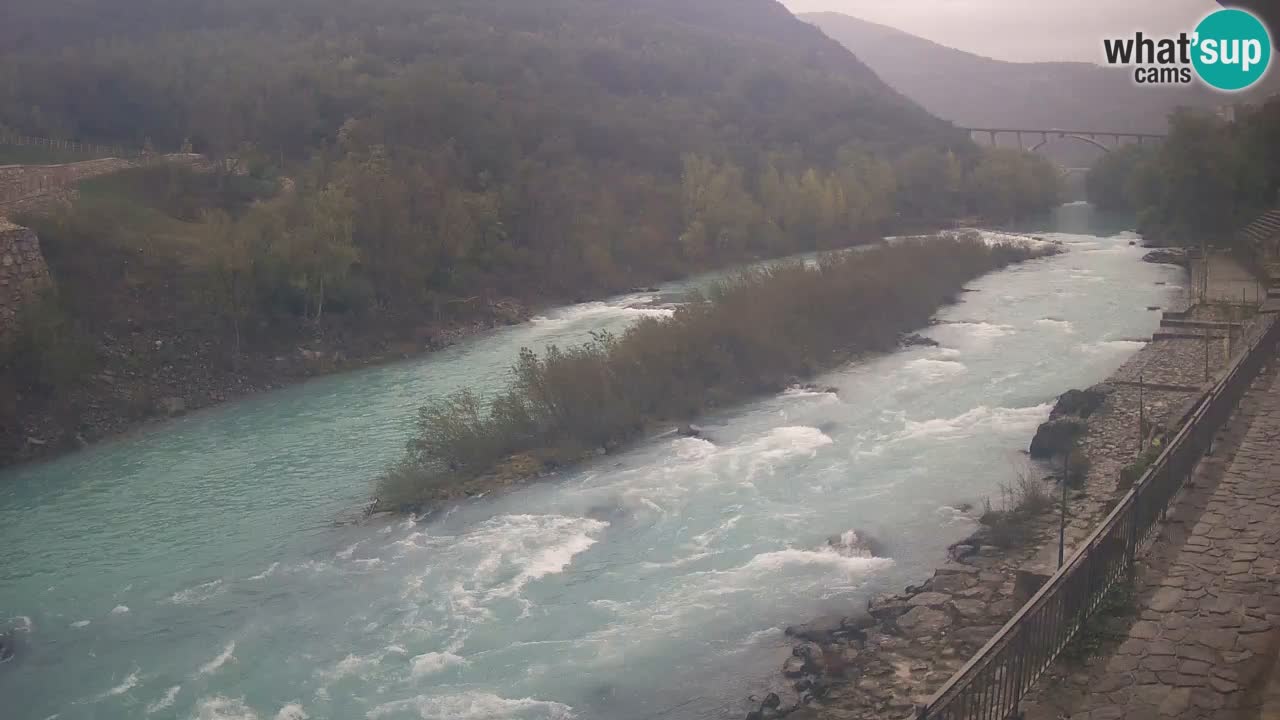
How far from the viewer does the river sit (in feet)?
36.4

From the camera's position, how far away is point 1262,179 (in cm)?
3997

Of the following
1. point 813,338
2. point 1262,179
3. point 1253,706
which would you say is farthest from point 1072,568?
point 1262,179

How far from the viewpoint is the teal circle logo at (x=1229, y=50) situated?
916 cm

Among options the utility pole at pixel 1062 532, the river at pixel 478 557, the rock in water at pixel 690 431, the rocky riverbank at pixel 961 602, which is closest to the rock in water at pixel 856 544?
the river at pixel 478 557

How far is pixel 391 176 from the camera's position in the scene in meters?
37.1

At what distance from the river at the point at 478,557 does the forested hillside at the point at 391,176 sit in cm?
546

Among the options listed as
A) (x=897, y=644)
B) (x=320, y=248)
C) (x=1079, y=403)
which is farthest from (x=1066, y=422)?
(x=320, y=248)

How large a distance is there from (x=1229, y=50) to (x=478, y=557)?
11.2 meters

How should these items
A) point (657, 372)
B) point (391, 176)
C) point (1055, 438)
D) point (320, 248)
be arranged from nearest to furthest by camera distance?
point (1055, 438)
point (657, 372)
point (320, 248)
point (391, 176)

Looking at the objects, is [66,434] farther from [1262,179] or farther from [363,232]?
[1262,179]

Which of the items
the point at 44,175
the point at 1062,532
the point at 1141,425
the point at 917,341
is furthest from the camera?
the point at 44,175

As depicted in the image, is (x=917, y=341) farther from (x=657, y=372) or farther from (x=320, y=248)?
(x=320, y=248)

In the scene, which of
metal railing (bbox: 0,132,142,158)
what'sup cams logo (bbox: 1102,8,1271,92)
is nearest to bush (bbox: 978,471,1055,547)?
what'sup cams logo (bbox: 1102,8,1271,92)

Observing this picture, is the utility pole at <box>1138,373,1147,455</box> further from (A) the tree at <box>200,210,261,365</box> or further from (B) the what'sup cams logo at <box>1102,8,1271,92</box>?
(A) the tree at <box>200,210,261,365</box>
